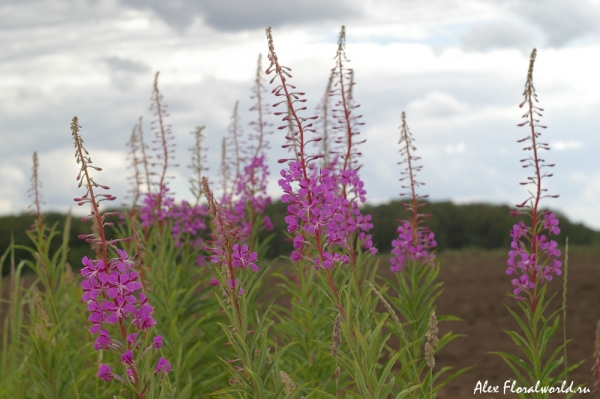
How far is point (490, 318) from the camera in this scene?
10.3 meters

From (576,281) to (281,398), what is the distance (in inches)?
373

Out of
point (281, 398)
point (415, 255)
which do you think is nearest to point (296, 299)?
point (415, 255)

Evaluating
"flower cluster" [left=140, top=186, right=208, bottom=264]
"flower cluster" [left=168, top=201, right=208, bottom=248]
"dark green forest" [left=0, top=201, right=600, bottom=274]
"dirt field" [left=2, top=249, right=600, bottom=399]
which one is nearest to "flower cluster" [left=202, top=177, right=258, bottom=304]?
"flower cluster" [left=140, top=186, right=208, bottom=264]

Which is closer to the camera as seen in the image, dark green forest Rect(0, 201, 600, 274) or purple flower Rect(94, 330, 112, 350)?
purple flower Rect(94, 330, 112, 350)

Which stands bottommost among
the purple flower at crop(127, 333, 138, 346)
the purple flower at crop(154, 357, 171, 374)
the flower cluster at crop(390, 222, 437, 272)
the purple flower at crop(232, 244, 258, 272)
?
the purple flower at crop(154, 357, 171, 374)

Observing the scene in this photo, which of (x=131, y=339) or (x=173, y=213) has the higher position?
(x=173, y=213)

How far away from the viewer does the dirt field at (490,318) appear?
27.2 feet

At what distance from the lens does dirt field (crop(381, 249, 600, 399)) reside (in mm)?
8305

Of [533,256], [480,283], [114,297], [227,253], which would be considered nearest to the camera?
[114,297]

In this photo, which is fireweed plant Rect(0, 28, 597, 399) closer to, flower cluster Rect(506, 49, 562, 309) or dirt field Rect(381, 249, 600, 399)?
flower cluster Rect(506, 49, 562, 309)

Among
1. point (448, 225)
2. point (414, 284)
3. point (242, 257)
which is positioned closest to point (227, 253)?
point (242, 257)

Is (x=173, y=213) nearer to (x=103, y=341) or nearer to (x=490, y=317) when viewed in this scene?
(x=103, y=341)

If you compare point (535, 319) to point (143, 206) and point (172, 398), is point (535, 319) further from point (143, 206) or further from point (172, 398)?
point (143, 206)

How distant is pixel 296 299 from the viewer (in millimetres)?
5645
